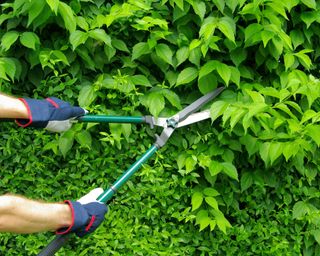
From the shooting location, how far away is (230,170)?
378 cm

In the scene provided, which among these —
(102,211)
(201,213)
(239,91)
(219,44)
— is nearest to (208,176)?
(201,213)

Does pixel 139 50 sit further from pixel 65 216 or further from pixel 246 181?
pixel 65 216

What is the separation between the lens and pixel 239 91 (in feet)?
12.7

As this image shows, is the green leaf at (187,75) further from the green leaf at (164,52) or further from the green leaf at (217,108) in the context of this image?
the green leaf at (217,108)

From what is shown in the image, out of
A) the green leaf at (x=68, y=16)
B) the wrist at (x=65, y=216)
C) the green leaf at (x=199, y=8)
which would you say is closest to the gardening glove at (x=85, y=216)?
the wrist at (x=65, y=216)

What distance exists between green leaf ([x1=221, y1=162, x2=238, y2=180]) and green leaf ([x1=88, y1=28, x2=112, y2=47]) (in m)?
1.01

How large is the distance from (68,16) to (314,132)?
1557 mm

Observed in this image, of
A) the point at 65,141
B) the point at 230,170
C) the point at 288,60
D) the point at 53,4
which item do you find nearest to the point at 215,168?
the point at 230,170

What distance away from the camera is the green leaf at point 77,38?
11.7 ft

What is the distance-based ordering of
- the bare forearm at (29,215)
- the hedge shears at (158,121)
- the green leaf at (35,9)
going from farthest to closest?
the green leaf at (35,9) → the hedge shears at (158,121) → the bare forearm at (29,215)

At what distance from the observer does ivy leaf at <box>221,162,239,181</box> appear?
12.3 feet

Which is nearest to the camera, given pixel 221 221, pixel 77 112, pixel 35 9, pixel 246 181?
pixel 77 112

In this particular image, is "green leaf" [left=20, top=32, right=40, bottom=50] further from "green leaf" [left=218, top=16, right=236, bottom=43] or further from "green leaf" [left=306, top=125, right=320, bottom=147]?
"green leaf" [left=306, top=125, right=320, bottom=147]

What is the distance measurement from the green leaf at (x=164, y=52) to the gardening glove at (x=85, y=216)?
1138 mm
